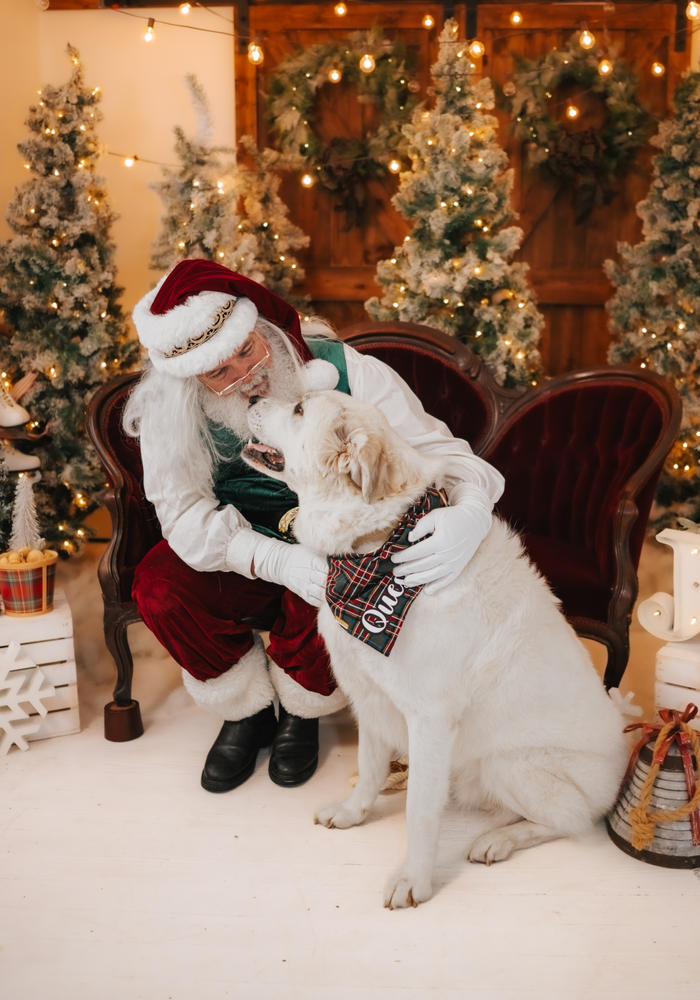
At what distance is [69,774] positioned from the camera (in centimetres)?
252

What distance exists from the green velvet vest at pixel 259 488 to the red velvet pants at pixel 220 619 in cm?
19

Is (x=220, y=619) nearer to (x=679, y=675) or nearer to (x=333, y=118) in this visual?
(x=679, y=675)

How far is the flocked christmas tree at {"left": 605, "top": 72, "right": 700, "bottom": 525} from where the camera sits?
170 inches

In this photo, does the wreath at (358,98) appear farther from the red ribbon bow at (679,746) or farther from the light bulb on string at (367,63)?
the red ribbon bow at (679,746)

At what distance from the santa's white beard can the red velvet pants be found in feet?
1.44

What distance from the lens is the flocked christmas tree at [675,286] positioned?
14.2 feet

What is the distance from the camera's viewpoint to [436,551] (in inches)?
72.3

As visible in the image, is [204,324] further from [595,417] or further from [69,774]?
[595,417]

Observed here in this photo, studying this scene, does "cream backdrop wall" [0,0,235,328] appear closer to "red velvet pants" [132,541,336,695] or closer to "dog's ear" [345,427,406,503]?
"red velvet pants" [132,541,336,695]

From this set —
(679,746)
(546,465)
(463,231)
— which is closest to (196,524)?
(679,746)

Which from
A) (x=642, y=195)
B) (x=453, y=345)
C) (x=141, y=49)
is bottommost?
(x=453, y=345)

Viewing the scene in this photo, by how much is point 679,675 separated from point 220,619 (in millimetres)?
1300

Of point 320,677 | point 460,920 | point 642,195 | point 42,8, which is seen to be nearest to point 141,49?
point 42,8

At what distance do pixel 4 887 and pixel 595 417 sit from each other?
234 centimetres
